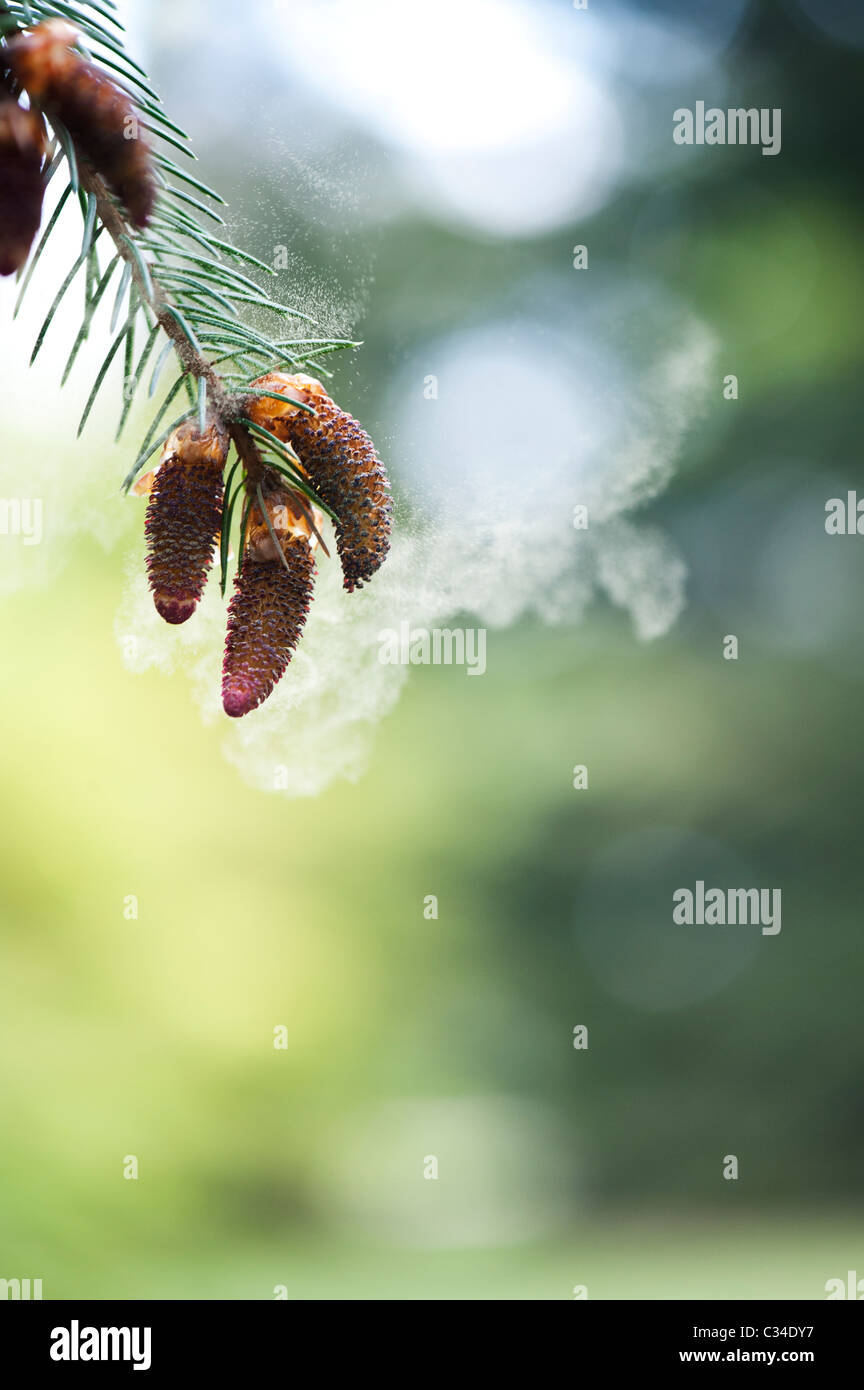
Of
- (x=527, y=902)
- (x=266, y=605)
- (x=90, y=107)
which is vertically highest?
(x=527, y=902)

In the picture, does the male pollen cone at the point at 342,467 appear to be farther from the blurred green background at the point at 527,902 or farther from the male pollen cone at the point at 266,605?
the blurred green background at the point at 527,902

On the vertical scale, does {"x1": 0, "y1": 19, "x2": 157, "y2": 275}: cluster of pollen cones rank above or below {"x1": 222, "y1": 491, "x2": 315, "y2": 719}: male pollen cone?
above

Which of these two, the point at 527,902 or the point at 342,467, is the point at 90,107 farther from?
the point at 527,902

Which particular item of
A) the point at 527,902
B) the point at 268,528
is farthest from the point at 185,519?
the point at 527,902

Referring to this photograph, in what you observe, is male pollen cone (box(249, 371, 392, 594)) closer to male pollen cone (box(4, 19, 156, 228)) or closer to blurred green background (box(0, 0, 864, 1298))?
male pollen cone (box(4, 19, 156, 228))

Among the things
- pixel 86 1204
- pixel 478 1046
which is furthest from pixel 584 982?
pixel 86 1204

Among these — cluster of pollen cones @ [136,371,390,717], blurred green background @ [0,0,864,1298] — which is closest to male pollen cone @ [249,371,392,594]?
cluster of pollen cones @ [136,371,390,717]

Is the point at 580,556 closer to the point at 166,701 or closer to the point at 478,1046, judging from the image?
the point at 166,701
